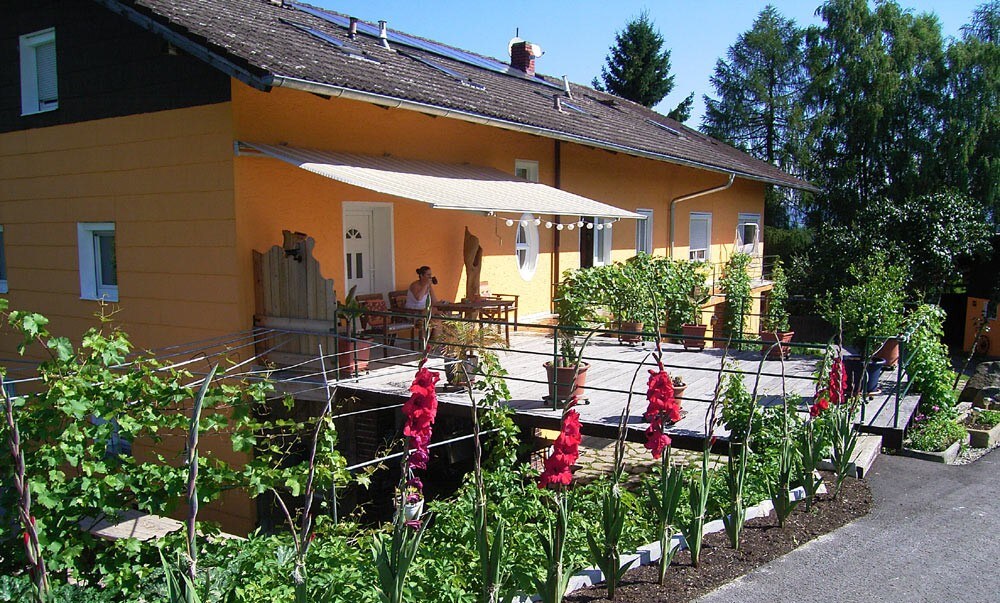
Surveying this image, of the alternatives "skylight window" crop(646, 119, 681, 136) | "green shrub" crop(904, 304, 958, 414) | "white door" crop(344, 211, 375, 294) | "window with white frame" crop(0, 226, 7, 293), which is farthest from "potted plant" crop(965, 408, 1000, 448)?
"window with white frame" crop(0, 226, 7, 293)

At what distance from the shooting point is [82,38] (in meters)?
10.1

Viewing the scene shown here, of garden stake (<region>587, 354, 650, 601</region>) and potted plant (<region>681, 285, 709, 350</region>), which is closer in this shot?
garden stake (<region>587, 354, 650, 601</region>)

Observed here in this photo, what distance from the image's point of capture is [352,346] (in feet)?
28.6

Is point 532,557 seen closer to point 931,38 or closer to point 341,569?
point 341,569

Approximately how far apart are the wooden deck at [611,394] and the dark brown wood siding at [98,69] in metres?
3.72

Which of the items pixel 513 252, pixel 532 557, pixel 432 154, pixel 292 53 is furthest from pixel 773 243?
pixel 532 557

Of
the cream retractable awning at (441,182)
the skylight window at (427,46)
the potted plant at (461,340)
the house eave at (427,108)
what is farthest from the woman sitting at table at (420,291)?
the skylight window at (427,46)

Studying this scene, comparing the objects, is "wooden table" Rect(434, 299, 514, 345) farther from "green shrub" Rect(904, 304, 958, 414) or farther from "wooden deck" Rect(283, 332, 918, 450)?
"green shrub" Rect(904, 304, 958, 414)

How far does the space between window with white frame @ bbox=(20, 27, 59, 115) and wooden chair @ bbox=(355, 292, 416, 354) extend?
5.31 metres

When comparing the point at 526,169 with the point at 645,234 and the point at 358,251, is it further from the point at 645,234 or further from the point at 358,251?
the point at 645,234

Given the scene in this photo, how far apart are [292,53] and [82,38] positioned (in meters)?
3.36

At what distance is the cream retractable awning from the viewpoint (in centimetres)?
820

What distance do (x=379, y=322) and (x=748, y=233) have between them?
16.3 meters

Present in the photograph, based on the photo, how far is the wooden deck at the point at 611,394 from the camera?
756 centimetres
